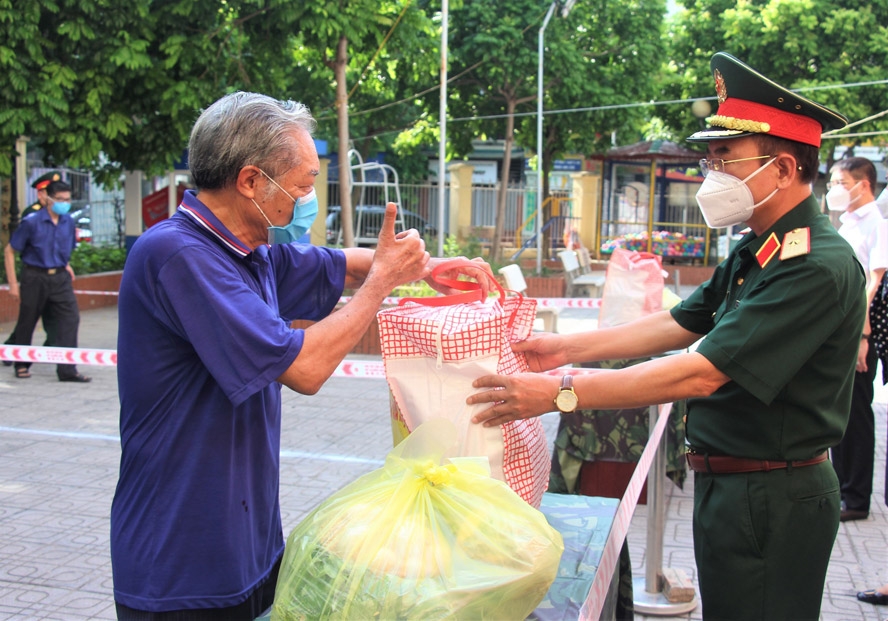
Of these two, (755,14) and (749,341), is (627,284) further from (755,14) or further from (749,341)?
(755,14)

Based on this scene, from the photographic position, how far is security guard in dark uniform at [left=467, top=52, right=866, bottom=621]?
2.04 meters

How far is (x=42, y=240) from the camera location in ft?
26.7

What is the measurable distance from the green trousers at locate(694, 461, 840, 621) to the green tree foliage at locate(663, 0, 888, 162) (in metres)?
19.5

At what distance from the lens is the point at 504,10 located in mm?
17500

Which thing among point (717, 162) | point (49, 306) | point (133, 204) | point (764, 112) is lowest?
point (49, 306)

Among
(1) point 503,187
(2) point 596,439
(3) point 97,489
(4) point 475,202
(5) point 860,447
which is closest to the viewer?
(5) point 860,447

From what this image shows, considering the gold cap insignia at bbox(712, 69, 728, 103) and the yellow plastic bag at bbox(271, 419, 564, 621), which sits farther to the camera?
the gold cap insignia at bbox(712, 69, 728, 103)

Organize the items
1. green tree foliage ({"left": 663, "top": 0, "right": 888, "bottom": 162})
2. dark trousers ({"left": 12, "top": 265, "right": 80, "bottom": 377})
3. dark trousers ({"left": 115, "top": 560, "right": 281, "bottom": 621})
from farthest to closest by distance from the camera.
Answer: green tree foliage ({"left": 663, "top": 0, "right": 888, "bottom": 162})
dark trousers ({"left": 12, "top": 265, "right": 80, "bottom": 377})
dark trousers ({"left": 115, "top": 560, "right": 281, "bottom": 621})

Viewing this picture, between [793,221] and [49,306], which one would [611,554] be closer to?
[793,221]

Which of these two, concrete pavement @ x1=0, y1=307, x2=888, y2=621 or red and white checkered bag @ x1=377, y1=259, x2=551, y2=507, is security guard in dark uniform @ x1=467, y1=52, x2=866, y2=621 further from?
concrete pavement @ x1=0, y1=307, x2=888, y2=621

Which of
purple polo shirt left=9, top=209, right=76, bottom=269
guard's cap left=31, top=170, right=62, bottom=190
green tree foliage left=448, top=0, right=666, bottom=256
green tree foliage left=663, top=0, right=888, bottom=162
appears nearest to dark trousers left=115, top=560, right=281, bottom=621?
purple polo shirt left=9, top=209, right=76, bottom=269

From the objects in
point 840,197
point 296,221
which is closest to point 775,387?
point 296,221

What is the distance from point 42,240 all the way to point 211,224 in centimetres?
708

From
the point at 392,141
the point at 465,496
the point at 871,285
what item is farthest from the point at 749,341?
the point at 392,141
